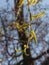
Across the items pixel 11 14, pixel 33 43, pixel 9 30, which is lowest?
pixel 33 43

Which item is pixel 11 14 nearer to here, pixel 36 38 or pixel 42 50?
pixel 36 38

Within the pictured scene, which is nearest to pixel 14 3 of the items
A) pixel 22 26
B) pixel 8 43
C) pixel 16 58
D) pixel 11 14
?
pixel 11 14

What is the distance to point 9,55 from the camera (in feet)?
8.19

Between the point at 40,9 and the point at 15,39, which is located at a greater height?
the point at 40,9

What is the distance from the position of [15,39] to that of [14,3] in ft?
1.47

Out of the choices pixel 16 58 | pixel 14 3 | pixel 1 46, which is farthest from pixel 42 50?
pixel 14 3

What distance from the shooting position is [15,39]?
2541 millimetres

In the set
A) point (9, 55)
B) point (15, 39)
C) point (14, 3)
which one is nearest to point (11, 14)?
point (14, 3)

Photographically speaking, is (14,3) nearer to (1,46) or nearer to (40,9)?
(40,9)

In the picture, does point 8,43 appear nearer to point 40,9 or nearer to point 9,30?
point 9,30

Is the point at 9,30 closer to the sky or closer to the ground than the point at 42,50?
closer to the sky

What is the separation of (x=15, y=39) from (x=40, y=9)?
0.49m

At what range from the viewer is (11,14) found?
→ 2.56m

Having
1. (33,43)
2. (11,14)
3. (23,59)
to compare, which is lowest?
(23,59)
